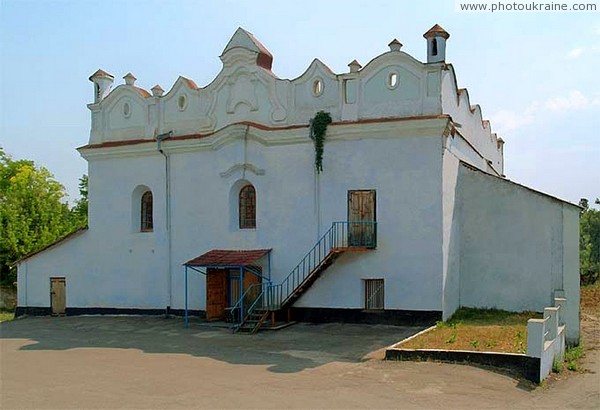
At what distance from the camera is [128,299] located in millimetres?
24031

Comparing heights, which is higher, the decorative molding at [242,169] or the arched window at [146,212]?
the decorative molding at [242,169]

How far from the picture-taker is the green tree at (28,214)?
37812 mm

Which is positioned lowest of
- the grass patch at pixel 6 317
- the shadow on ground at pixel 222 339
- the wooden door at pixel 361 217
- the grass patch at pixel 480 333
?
the grass patch at pixel 6 317

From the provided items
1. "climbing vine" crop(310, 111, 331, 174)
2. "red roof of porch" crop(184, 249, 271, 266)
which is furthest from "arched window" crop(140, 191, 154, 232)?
"climbing vine" crop(310, 111, 331, 174)

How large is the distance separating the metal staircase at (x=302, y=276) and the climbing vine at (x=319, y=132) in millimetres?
2040

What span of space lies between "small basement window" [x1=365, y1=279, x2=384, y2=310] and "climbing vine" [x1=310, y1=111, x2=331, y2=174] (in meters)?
3.90

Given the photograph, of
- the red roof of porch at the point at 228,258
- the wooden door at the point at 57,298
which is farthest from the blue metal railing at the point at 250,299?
the wooden door at the point at 57,298

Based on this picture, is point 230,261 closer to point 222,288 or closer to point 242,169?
point 222,288

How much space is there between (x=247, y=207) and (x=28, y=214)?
71.6 ft

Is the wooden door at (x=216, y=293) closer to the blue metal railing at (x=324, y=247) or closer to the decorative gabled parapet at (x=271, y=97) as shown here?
the blue metal railing at (x=324, y=247)

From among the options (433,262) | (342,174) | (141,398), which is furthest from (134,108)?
(141,398)

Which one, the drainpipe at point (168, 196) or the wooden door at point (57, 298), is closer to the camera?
the drainpipe at point (168, 196)

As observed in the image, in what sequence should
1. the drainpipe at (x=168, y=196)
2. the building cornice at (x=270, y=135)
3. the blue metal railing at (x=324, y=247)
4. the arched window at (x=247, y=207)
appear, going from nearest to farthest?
the building cornice at (x=270, y=135)
the blue metal railing at (x=324, y=247)
the arched window at (x=247, y=207)
the drainpipe at (x=168, y=196)

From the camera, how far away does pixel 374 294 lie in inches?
810
